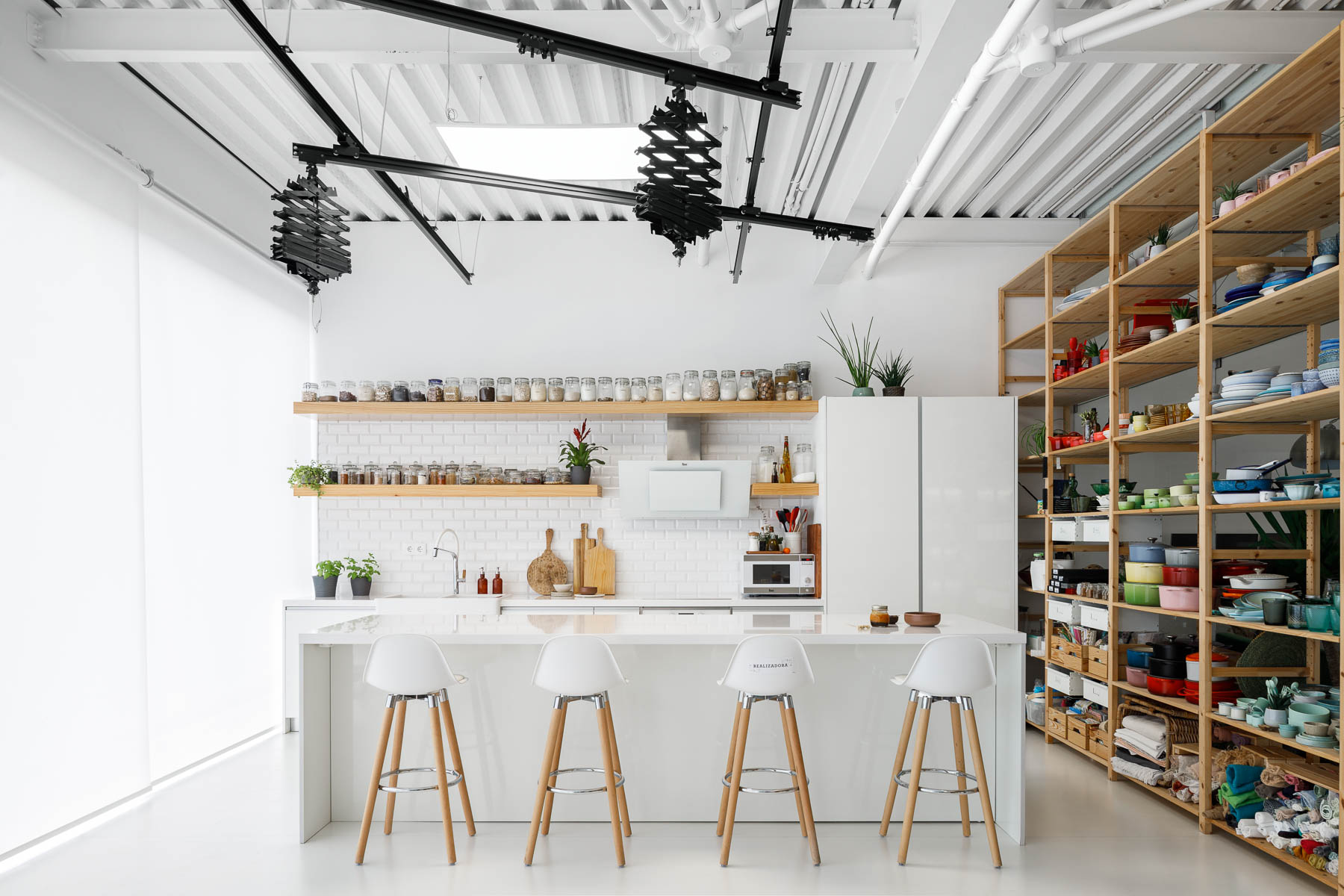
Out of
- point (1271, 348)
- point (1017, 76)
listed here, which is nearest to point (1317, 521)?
point (1271, 348)

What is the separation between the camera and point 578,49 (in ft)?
10.4

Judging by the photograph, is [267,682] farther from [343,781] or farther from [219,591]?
[343,781]

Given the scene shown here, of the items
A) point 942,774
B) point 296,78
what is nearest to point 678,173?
point 296,78

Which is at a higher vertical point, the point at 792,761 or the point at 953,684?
the point at 953,684

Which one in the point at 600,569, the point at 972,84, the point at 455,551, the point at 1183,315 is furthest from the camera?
the point at 455,551

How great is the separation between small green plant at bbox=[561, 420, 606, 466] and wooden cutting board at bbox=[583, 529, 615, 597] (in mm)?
672

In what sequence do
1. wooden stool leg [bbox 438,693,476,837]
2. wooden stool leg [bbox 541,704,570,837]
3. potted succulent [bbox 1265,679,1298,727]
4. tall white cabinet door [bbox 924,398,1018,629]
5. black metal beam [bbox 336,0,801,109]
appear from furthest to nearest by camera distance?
1. tall white cabinet door [bbox 924,398,1018,629]
2. wooden stool leg [bbox 438,693,476,837]
3. wooden stool leg [bbox 541,704,570,837]
4. potted succulent [bbox 1265,679,1298,727]
5. black metal beam [bbox 336,0,801,109]

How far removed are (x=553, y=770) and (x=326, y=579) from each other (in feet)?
10.8

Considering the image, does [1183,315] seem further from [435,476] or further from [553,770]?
[435,476]

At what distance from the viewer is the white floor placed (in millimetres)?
3492

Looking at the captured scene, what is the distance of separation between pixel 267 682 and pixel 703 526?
10.8 feet

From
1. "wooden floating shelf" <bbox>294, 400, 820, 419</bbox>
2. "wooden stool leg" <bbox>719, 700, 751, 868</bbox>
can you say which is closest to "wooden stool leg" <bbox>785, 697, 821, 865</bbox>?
"wooden stool leg" <bbox>719, 700, 751, 868</bbox>

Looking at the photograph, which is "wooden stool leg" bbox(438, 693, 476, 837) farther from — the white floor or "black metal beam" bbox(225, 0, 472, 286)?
"black metal beam" bbox(225, 0, 472, 286)

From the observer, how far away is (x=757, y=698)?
375cm
